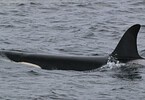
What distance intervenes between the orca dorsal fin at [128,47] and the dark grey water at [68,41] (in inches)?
19.7

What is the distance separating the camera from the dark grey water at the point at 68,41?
13.1m

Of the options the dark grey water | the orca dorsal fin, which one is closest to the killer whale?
the orca dorsal fin

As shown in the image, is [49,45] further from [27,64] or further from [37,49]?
[27,64]

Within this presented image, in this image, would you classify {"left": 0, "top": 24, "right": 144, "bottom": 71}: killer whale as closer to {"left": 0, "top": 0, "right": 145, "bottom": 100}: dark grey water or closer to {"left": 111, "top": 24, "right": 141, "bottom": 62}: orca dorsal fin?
{"left": 111, "top": 24, "right": 141, "bottom": 62}: orca dorsal fin

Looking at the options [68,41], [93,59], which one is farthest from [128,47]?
[68,41]

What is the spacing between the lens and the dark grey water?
42.9 feet

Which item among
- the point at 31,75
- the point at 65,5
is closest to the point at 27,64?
the point at 31,75

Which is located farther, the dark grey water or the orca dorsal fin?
the orca dorsal fin

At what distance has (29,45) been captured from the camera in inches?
762

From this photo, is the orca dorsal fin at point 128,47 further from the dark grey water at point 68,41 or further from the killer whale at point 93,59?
the dark grey water at point 68,41

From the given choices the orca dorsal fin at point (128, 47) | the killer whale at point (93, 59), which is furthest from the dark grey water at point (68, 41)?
the orca dorsal fin at point (128, 47)

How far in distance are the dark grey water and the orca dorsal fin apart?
1.64 ft

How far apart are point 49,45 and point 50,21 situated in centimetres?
449

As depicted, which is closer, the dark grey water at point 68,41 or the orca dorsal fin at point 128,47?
the dark grey water at point 68,41
